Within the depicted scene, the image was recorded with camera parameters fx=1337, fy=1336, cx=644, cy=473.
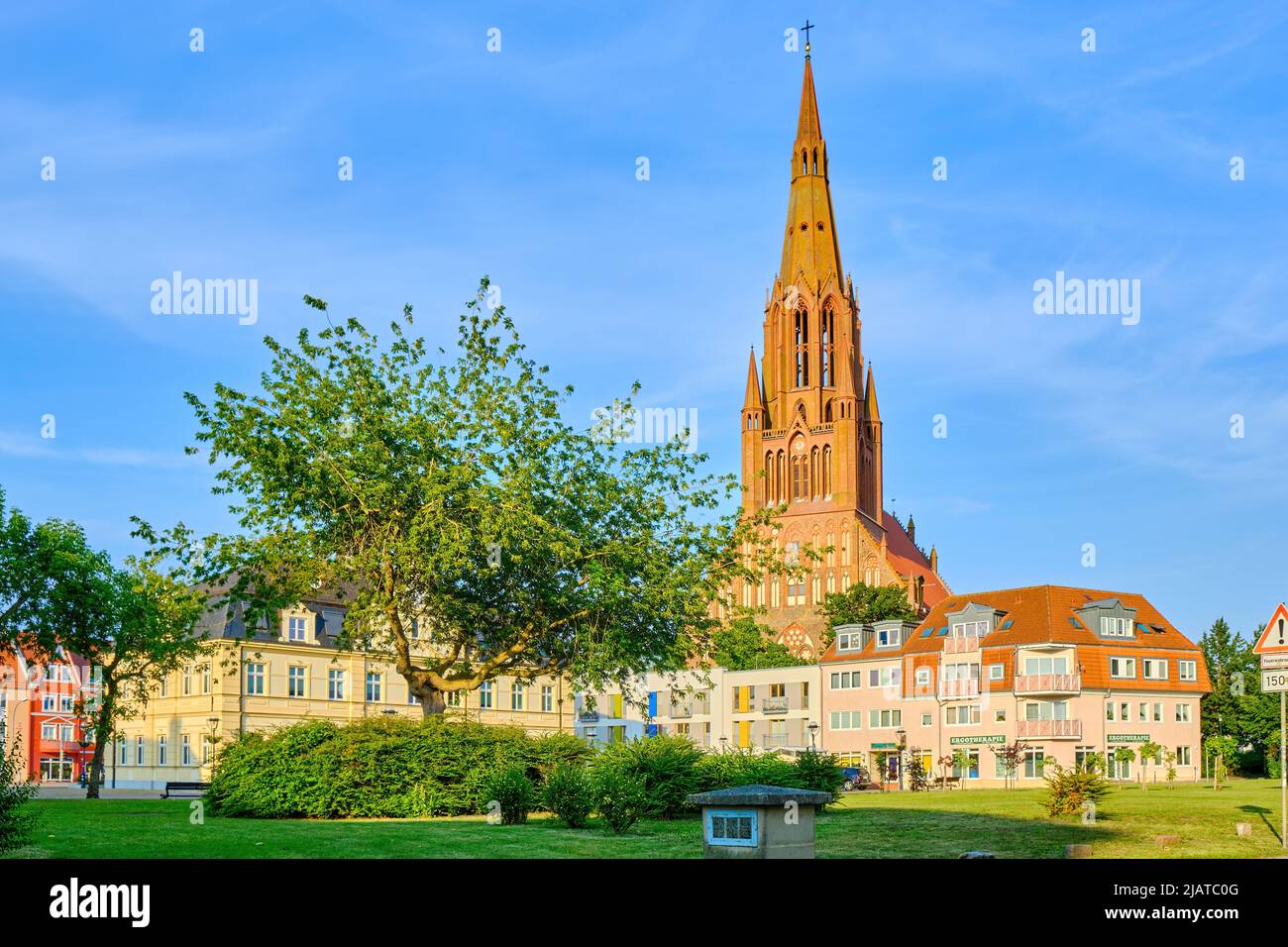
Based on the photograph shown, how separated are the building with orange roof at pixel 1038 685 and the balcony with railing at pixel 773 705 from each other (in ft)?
35.8

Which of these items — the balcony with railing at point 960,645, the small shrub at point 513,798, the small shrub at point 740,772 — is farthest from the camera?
the balcony with railing at point 960,645

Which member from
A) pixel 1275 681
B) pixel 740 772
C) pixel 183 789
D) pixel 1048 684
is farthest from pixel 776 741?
pixel 1275 681

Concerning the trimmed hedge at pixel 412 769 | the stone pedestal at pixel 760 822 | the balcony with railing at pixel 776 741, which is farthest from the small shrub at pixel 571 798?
the balcony with railing at pixel 776 741

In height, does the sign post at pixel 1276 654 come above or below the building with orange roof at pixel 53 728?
above

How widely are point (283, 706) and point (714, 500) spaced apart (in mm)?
40178

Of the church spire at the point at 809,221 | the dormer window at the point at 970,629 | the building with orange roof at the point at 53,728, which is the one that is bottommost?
the building with orange roof at the point at 53,728

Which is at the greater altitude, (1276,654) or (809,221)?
(809,221)

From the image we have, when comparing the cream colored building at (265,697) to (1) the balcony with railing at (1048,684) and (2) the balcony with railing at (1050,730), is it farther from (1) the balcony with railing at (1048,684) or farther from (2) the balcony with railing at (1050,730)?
(2) the balcony with railing at (1050,730)

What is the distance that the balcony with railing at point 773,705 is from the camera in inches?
3773

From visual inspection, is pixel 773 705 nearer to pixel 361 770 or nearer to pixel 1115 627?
pixel 1115 627

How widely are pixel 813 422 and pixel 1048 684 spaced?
272 ft

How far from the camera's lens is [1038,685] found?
247 ft

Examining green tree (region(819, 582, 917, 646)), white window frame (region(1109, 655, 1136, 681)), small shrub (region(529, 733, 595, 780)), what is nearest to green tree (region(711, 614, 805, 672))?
green tree (region(819, 582, 917, 646))
